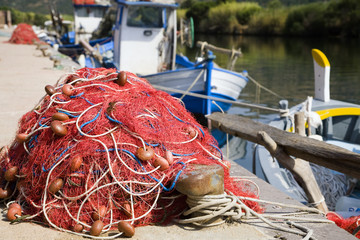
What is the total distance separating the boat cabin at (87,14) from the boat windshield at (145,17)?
10584mm

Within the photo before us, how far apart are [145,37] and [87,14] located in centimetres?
1159

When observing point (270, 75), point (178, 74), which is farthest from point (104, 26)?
point (178, 74)

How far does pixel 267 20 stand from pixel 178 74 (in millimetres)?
42067

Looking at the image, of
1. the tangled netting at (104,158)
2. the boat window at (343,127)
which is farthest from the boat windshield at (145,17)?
the tangled netting at (104,158)

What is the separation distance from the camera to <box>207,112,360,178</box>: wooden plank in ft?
10.8

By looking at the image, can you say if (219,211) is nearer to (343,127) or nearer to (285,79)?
(343,127)

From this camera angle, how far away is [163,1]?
1148cm

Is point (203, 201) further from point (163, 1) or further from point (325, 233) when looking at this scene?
point (163, 1)

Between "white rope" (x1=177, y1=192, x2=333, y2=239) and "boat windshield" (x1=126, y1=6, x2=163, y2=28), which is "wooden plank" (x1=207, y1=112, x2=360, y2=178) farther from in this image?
"boat windshield" (x1=126, y1=6, x2=163, y2=28)

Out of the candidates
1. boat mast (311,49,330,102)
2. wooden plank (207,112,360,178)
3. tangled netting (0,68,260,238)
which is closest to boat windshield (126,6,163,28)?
boat mast (311,49,330,102)

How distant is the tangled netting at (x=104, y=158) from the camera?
8.47ft

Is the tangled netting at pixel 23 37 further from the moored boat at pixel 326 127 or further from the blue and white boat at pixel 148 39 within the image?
the moored boat at pixel 326 127

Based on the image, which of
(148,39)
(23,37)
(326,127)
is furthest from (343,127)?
(23,37)

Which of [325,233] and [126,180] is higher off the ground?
[126,180]
